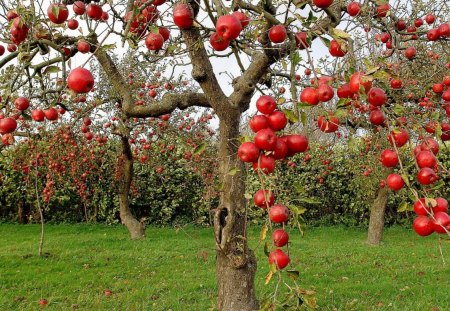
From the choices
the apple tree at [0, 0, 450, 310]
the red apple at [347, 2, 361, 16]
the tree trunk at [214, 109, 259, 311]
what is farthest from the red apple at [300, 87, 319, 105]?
the tree trunk at [214, 109, 259, 311]

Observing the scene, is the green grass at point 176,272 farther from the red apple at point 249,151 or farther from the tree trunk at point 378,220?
the red apple at point 249,151

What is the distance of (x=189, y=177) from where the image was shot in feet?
38.3

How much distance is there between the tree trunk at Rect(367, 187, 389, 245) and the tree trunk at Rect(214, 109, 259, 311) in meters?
6.15

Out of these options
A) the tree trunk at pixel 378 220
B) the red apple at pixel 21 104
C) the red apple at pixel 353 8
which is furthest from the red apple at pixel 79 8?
the tree trunk at pixel 378 220

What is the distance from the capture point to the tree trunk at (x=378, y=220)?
9250 mm

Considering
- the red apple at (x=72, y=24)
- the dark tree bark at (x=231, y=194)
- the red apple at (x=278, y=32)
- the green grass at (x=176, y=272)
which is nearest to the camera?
the red apple at (x=278, y=32)

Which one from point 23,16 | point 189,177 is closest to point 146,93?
point 189,177

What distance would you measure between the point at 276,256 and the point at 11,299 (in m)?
4.64

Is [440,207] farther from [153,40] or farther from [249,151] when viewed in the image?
[153,40]

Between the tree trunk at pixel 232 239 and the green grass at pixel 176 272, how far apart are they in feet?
1.56

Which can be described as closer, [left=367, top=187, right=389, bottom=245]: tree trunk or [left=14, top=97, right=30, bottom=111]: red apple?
[left=14, top=97, right=30, bottom=111]: red apple

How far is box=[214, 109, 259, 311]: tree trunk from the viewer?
3.58 metres

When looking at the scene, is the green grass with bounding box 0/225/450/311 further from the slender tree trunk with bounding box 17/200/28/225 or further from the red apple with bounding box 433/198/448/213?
the red apple with bounding box 433/198/448/213

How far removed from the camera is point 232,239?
144 inches
